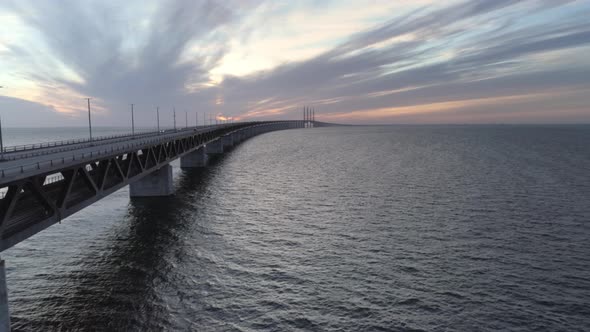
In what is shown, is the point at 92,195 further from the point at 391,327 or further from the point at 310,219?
the point at 391,327

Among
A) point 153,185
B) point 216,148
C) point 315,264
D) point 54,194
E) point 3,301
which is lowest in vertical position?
point 315,264

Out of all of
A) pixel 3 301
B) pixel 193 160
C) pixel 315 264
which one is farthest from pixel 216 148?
pixel 3 301

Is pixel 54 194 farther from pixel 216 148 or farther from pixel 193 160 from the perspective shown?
pixel 216 148

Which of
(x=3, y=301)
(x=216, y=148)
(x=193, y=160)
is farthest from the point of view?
(x=216, y=148)

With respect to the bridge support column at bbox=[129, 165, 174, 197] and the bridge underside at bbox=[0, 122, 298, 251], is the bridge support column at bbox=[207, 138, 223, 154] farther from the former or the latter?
the bridge underside at bbox=[0, 122, 298, 251]

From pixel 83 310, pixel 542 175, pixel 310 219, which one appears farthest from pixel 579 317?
pixel 542 175

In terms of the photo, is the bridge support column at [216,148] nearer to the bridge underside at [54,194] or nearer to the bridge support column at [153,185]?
the bridge support column at [153,185]
